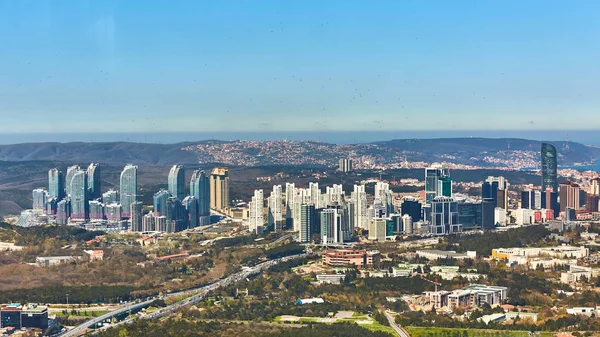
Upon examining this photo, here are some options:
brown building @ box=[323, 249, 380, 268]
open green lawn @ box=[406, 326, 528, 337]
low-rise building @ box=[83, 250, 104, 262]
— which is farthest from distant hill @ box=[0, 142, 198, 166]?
open green lawn @ box=[406, 326, 528, 337]

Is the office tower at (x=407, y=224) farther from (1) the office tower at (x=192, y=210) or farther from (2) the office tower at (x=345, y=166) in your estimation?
(2) the office tower at (x=345, y=166)

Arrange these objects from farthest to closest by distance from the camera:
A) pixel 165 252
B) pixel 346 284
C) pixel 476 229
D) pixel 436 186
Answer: pixel 436 186 → pixel 476 229 → pixel 165 252 → pixel 346 284

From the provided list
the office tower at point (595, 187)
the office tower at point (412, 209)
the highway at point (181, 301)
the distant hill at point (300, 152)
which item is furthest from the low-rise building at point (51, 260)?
the distant hill at point (300, 152)

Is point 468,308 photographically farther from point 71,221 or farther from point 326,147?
point 326,147

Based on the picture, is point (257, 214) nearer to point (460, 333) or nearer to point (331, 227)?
point (331, 227)

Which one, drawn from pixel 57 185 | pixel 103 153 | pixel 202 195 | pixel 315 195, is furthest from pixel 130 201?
pixel 103 153

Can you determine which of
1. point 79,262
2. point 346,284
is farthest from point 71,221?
point 346,284
